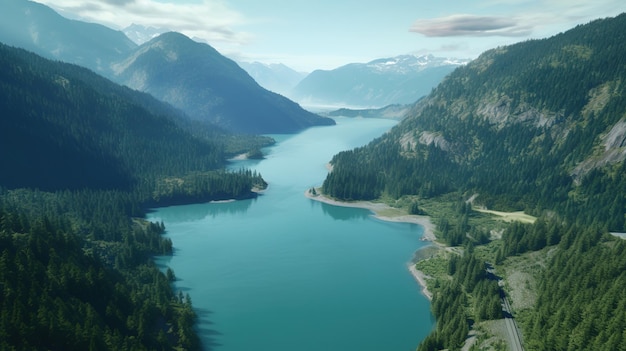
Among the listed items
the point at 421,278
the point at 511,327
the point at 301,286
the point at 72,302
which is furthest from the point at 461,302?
the point at 72,302

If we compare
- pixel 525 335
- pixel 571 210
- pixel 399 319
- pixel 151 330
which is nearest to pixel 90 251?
pixel 151 330

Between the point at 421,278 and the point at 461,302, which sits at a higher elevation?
the point at 421,278

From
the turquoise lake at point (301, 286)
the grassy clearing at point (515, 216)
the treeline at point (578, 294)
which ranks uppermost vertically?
the grassy clearing at point (515, 216)

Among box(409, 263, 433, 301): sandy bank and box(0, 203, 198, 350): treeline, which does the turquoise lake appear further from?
box(0, 203, 198, 350): treeline

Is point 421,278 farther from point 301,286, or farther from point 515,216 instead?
point 515,216

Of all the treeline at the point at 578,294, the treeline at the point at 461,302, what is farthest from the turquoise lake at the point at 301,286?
the treeline at the point at 578,294

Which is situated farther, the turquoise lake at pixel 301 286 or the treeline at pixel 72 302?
the turquoise lake at pixel 301 286

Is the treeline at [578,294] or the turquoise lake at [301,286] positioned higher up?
the treeline at [578,294]

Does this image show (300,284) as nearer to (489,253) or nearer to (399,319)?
(399,319)

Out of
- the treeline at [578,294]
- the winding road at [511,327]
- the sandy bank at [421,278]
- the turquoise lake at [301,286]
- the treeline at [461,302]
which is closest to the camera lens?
the treeline at [578,294]

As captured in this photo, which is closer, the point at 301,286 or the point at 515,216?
the point at 301,286

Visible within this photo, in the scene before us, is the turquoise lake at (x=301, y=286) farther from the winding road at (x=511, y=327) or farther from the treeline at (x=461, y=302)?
the winding road at (x=511, y=327)
